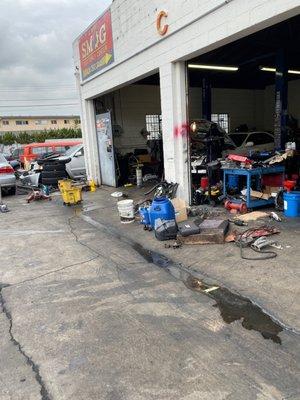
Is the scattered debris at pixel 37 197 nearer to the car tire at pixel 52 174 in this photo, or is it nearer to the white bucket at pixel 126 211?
the car tire at pixel 52 174

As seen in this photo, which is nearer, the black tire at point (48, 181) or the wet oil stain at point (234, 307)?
the wet oil stain at point (234, 307)

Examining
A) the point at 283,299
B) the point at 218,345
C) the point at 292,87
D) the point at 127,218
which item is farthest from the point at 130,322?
the point at 292,87

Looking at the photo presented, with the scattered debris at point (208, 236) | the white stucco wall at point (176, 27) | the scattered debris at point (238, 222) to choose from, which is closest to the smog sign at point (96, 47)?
the white stucco wall at point (176, 27)

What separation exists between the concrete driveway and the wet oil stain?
0.08 metres

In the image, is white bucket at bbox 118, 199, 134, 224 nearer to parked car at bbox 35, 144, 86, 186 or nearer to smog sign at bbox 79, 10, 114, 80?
smog sign at bbox 79, 10, 114, 80

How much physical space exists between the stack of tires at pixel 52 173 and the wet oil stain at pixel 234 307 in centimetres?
904

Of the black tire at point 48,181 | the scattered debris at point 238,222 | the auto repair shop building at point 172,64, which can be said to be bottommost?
the scattered debris at point 238,222

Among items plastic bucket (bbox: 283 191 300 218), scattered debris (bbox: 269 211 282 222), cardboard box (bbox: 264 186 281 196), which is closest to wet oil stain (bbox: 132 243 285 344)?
scattered debris (bbox: 269 211 282 222)

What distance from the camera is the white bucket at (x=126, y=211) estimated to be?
24.1 feet

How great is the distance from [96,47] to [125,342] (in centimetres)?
1040

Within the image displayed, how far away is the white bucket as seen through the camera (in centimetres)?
736

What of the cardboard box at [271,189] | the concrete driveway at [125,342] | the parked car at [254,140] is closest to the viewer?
the concrete driveway at [125,342]

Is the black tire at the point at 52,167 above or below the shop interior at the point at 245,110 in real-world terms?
below

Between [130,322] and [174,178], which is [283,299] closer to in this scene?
[130,322]
